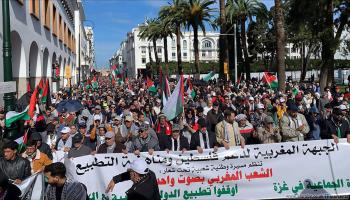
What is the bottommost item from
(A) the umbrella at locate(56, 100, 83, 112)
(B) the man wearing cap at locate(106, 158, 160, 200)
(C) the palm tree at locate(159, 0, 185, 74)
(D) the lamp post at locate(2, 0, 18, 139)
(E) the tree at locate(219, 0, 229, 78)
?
(B) the man wearing cap at locate(106, 158, 160, 200)

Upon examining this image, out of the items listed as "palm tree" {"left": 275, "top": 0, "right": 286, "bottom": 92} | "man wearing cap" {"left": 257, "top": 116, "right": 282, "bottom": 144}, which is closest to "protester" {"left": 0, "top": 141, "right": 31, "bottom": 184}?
"man wearing cap" {"left": 257, "top": 116, "right": 282, "bottom": 144}

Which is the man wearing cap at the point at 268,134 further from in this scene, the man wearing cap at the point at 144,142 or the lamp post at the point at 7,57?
the lamp post at the point at 7,57

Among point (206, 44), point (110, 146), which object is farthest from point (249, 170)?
point (206, 44)

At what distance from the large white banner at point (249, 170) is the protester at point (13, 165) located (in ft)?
4.32

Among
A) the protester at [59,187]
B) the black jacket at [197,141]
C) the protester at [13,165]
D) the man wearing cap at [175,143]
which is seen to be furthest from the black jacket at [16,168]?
the black jacket at [197,141]

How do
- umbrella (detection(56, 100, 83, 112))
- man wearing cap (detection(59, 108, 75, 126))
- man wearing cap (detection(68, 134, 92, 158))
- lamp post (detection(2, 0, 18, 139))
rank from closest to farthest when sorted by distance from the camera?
1. man wearing cap (detection(68, 134, 92, 158))
2. lamp post (detection(2, 0, 18, 139))
3. man wearing cap (detection(59, 108, 75, 126))
4. umbrella (detection(56, 100, 83, 112))

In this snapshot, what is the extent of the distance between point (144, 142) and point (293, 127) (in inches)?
111

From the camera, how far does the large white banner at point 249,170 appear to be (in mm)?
7410

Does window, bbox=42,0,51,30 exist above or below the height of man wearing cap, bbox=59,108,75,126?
above

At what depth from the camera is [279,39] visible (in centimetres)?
1973

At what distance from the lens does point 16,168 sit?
605 cm

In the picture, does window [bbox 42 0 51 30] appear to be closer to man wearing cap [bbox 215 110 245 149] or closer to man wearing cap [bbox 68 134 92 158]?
man wearing cap [bbox 68 134 92 158]

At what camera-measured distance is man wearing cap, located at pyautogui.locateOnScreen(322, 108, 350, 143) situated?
846 centimetres

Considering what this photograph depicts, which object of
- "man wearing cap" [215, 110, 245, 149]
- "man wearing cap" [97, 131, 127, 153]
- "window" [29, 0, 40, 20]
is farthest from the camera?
"window" [29, 0, 40, 20]
